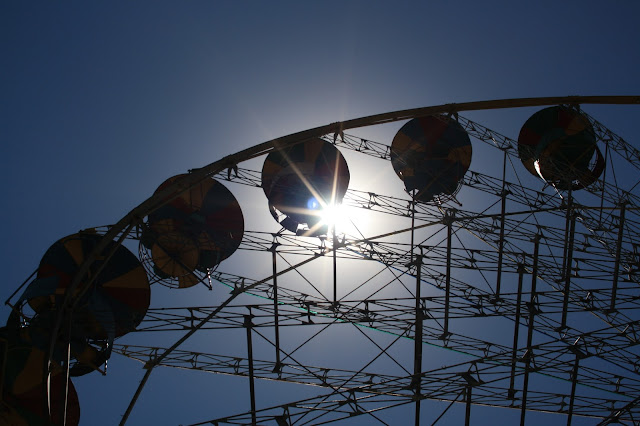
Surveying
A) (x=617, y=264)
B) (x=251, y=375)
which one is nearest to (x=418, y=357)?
(x=251, y=375)

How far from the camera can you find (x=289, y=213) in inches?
643

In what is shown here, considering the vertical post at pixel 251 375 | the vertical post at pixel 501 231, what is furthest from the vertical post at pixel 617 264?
the vertical post at pixel 251 375

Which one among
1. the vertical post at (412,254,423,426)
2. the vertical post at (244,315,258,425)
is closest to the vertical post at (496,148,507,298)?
the vertical post at (412,254,423,426)

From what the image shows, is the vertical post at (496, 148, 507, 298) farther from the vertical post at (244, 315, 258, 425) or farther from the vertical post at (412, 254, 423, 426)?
the vertical post at (244, 315, 258, 425)

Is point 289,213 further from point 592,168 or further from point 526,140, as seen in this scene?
point 592,168

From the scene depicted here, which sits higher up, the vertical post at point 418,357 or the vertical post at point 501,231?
the vertical post at point 501,231

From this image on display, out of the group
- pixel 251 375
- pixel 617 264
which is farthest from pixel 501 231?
pixel 251 375

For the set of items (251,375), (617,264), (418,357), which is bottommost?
(251,375)

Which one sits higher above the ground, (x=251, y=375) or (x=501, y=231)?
(x=501, y=231)

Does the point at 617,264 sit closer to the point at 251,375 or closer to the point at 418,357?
the point at 418,357

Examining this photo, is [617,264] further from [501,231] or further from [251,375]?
[251,375]

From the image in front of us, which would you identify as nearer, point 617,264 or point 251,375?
point 251,375

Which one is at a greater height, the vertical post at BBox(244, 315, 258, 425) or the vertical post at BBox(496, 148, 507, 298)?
the vertical post at BBox(496, 148, 507, 298)

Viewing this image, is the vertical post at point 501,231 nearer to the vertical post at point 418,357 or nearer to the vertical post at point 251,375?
the vertical post at point 418,357
